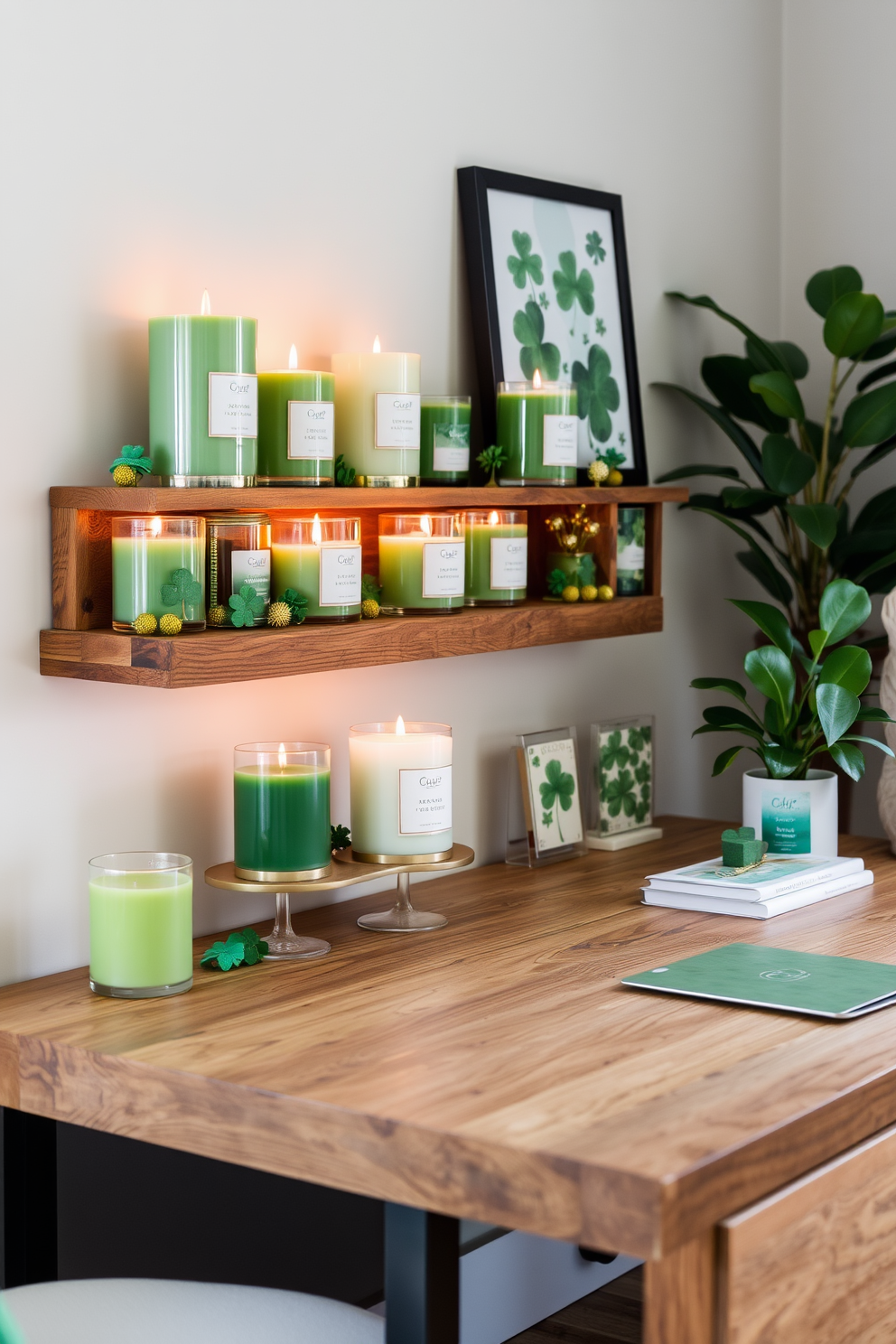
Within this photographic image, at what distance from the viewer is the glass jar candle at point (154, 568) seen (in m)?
1.53

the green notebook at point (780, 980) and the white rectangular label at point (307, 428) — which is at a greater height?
the white rectangular label at point (307, 428)

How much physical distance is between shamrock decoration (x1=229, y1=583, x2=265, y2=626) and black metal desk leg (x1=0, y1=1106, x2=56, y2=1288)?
538 mm

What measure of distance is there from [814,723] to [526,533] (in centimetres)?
47

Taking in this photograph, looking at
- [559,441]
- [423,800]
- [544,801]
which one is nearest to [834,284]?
[559,441]

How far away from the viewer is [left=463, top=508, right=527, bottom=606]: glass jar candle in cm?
196

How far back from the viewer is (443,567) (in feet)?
6.07

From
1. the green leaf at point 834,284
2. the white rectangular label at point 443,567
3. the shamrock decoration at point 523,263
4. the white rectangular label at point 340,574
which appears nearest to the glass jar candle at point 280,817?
the white rectangular label at point 340,574

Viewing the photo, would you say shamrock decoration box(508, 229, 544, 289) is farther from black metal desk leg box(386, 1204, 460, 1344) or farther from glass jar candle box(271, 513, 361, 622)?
black metal desk leg box(386, 1204, 460, 1344)

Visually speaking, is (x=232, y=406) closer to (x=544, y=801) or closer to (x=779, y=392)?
(x=544, y=801)

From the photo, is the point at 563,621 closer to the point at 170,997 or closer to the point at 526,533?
the point at 526,533

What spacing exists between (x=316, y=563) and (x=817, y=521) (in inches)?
36.0

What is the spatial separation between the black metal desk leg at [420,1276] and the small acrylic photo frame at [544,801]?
921 mm

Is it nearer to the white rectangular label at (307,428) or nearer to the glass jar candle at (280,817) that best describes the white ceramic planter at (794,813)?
the glass jar candle at (280,817)

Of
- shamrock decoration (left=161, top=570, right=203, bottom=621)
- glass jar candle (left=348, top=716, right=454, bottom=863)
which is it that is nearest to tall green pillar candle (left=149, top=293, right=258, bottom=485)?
shamrock decoration (left=161, top=570, right=203, bottom=621)
